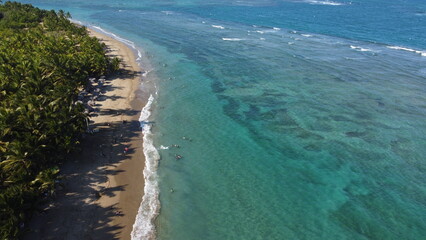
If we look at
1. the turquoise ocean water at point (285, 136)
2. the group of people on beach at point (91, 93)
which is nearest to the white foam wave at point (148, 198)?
the turquoise ocean water at point (285, 136)

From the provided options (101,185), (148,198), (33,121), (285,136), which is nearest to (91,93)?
(33,121)

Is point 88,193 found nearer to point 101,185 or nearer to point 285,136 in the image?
point 101,185

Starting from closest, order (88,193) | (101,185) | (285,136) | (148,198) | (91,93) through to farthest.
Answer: (88,193) → (148,198) → (101,185) → (285,136) → (91,93)

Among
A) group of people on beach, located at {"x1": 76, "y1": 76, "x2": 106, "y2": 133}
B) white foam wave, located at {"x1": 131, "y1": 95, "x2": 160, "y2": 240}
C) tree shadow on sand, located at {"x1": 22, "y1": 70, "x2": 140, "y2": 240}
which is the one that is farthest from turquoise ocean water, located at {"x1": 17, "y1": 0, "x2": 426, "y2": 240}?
group of people on beach, located at {"x1": 76, "y1": 76, "x2": 106, "y2": 133}

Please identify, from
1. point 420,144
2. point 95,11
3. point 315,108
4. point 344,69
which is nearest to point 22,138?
point 315,108

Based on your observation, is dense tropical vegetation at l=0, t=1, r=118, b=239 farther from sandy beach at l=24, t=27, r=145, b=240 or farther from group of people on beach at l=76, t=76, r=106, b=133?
sandy beach at l=24, t=27, r=145, b=240

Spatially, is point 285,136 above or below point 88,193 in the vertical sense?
above

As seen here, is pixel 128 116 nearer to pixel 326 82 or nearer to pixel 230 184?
pixel 230 184
